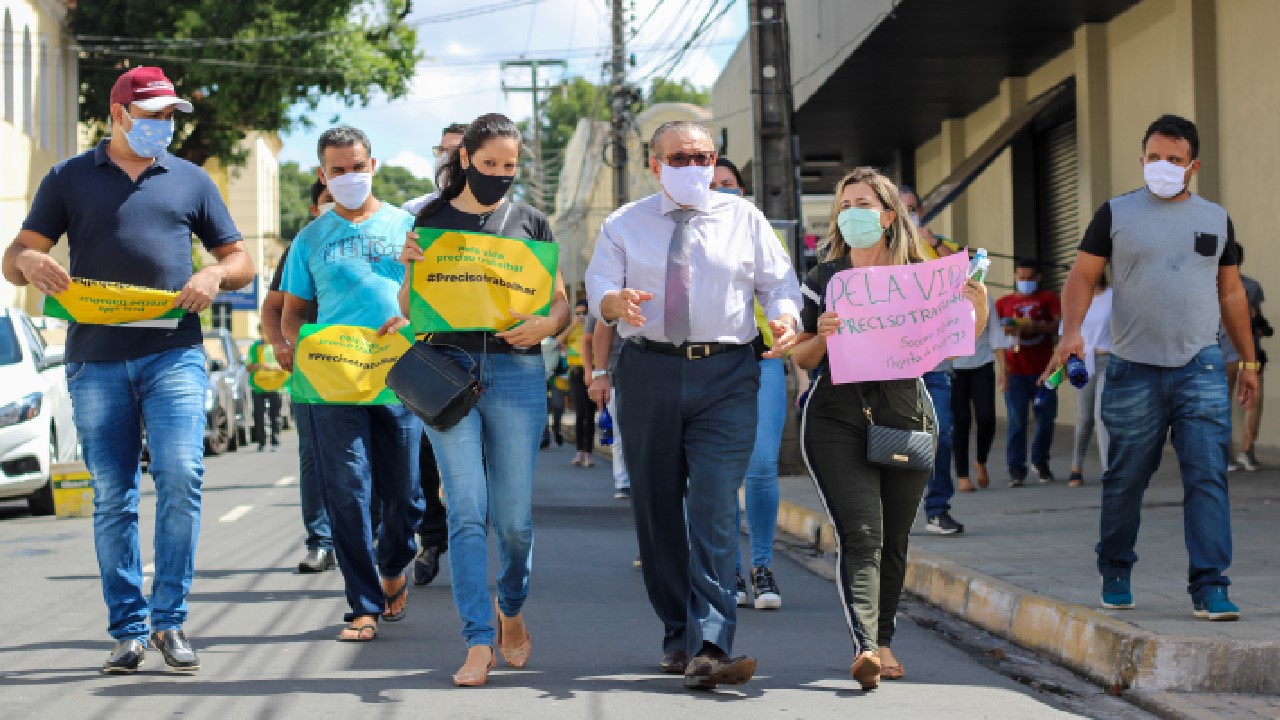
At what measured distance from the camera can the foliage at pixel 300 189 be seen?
343 feet

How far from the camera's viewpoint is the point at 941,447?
9.73 metres

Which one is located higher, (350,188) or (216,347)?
(350,188)

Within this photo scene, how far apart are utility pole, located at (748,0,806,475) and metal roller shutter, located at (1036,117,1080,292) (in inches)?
234

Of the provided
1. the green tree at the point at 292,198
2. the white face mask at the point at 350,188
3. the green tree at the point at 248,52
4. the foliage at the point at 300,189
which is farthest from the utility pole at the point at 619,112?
the green tree at the point at 292,198

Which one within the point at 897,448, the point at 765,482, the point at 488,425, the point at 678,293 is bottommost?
the point at 765,482

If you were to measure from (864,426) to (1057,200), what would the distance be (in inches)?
664

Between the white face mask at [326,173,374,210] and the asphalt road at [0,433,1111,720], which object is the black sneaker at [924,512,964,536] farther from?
the white face mask at [326,173,374,210]

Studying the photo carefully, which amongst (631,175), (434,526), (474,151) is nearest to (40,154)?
(631,175)

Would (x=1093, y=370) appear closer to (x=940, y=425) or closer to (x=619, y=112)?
(x=940, y=425)

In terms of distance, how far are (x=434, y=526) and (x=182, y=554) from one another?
101 inches

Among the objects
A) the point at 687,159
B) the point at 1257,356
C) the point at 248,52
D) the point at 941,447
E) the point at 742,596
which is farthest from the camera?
the point at 248,52

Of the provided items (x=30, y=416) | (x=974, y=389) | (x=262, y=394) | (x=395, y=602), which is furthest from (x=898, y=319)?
(x=262, y=394)

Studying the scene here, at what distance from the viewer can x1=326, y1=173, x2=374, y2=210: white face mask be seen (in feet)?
23.1

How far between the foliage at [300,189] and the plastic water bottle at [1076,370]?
8703cm
